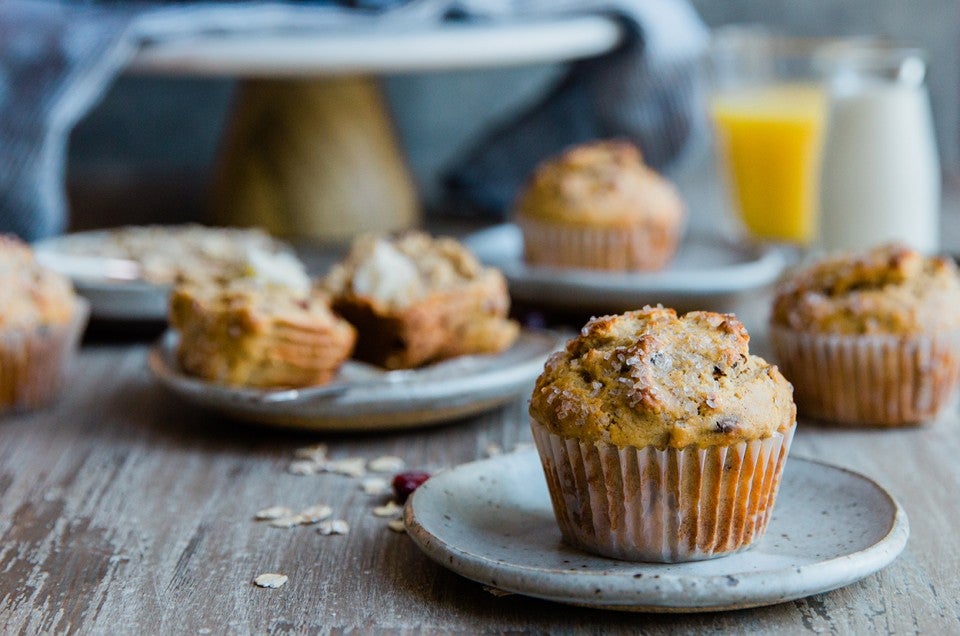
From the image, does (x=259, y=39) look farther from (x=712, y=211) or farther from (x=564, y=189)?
(x=712, y=211)

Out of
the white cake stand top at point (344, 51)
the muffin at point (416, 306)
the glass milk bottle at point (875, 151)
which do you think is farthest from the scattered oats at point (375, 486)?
the glass milk bottle at point (875, 151)

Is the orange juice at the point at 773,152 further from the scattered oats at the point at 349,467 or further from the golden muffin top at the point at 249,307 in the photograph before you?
the scattered oats at the point at 349,467

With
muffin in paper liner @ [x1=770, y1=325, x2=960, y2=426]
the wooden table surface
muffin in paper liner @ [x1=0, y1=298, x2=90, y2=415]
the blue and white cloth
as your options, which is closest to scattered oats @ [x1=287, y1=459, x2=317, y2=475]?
the wooden table surface

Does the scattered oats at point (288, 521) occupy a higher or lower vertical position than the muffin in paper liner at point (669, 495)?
lower

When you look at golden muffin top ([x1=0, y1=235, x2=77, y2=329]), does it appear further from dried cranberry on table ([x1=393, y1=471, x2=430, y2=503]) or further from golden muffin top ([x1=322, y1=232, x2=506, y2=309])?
dried cranberry on table ([x1=393, y1=471, x2=430, y2=503])

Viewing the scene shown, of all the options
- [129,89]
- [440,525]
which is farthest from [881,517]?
[129,89]
